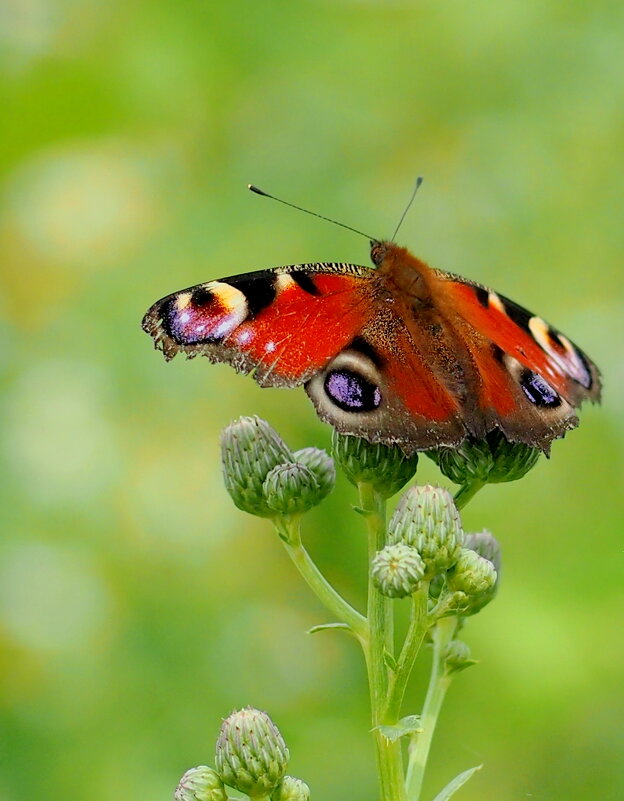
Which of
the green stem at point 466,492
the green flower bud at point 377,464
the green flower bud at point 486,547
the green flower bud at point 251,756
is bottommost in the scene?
the green flower bud at point 251,756

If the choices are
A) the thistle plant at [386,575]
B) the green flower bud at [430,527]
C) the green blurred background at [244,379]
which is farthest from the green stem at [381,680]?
the green blurred background at [244,379]

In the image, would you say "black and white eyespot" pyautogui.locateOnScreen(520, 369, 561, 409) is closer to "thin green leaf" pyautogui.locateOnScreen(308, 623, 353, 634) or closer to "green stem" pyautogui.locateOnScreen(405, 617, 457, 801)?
"green stem" pyautogui.locateOnScreen(405, 617, 457, 801)

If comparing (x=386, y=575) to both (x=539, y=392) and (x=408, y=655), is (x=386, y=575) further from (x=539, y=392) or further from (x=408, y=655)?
(x=539, y=392)

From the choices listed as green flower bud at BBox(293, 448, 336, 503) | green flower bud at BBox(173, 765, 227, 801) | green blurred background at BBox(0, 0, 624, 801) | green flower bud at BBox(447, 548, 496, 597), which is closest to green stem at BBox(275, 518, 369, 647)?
green flower bud at BBox(293, 448, 336, 503)

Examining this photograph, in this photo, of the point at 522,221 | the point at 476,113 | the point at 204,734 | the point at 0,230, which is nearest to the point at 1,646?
the point at 204,734

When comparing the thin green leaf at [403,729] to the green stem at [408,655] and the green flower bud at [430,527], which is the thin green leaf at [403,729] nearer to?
the green stem at [408,655]

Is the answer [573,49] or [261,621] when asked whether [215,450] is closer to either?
[261,621]

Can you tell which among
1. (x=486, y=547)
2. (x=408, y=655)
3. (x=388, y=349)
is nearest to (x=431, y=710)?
(x=408, y=655)
